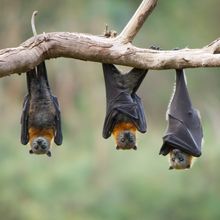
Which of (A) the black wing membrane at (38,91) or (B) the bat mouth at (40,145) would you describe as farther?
(B) the bat mouth at (40,145)

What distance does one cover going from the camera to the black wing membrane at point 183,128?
10.0m

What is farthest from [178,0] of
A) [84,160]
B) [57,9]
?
[84,160]

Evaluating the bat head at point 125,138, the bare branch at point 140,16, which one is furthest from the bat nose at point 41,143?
the bare branch at point 140,16

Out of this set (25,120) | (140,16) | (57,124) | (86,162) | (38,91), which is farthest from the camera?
(86,162)

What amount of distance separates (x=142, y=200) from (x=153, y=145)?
137cm

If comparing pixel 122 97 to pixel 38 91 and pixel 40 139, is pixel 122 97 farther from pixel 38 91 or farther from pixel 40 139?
pixel 40 139

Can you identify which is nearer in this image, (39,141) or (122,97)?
(122,97)

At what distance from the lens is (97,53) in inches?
357

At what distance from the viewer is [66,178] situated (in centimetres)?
2155

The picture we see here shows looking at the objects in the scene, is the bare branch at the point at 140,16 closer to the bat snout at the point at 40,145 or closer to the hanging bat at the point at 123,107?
the hanging bat at the point at 123,107

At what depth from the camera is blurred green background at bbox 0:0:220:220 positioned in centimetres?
2144

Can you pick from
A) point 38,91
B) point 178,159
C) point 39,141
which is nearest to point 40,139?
point 39,141

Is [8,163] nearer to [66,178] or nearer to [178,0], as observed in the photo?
[66,178]

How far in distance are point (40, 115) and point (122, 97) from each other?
2.75 ft
